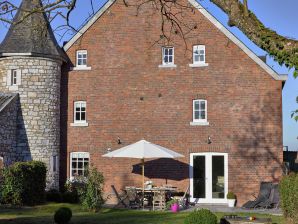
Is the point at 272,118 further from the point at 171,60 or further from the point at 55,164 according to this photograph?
the point at 55,164

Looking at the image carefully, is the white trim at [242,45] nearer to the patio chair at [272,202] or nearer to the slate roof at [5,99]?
the patio chair at [272,202]

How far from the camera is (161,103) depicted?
23.8 metres

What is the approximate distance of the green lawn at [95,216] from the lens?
15345 millimetres

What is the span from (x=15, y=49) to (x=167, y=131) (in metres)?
7.72

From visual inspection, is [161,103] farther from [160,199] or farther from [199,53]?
[160,199]

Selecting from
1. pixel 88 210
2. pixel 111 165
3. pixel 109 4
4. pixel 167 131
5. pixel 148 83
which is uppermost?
pixel 109 4

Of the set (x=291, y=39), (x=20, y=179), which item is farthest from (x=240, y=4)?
(x=20, y=179)

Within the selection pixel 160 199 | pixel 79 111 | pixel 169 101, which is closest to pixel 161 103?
pixel 169 101

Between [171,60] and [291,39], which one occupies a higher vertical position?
[171,60]

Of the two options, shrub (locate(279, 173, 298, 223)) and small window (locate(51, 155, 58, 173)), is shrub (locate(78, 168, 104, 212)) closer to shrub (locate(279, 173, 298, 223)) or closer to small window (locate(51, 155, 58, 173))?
small window (locate(51, 155, 58, 173))

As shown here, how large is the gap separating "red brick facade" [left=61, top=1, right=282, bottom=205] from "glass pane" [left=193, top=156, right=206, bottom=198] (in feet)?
1.46

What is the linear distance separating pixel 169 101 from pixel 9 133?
721cm

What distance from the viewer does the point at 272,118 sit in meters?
22.8

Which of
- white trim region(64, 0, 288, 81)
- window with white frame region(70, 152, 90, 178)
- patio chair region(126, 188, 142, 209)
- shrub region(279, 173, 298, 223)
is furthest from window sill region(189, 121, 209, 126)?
shrub region(279, 173, 298, 223)
